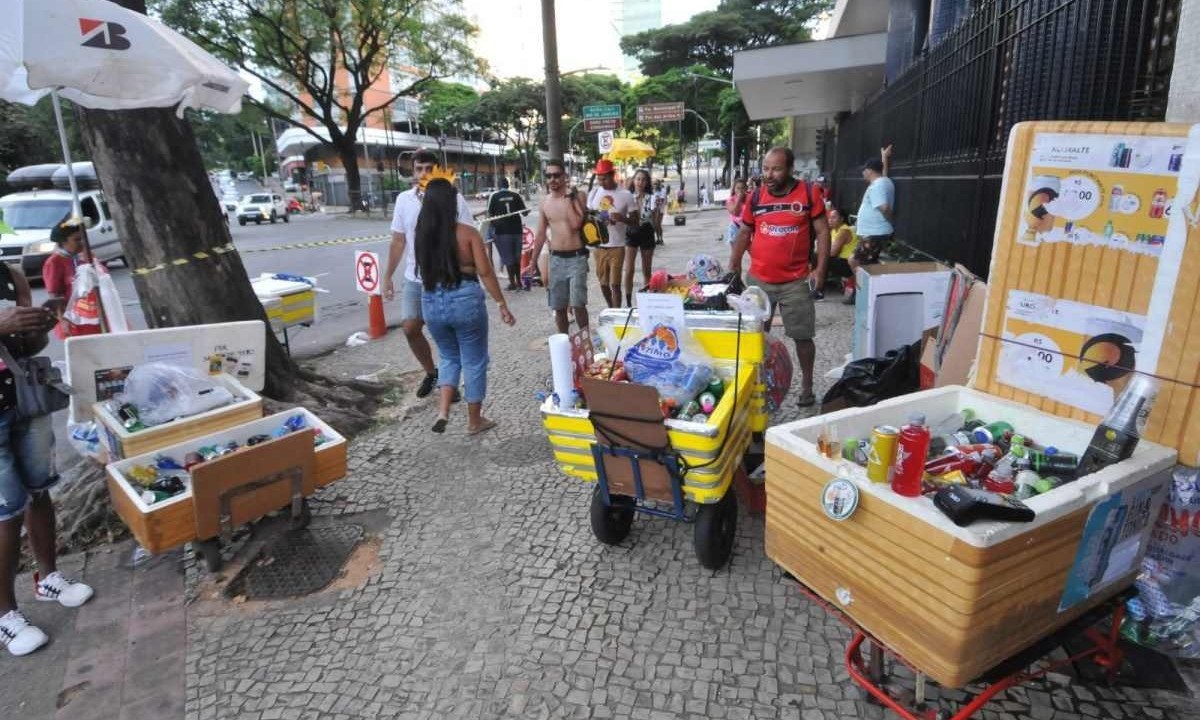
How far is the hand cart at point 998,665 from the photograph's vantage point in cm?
194

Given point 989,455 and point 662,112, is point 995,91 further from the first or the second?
point 662,112

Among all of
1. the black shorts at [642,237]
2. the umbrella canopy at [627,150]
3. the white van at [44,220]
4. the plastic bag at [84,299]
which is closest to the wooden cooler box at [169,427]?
the plastic bag at [84,299]

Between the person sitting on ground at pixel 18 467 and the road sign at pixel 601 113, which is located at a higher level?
the road sign at pixel 601 113

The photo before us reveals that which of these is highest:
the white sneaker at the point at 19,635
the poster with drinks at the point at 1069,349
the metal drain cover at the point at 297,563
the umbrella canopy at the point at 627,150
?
the umbrella canopy at the point at 627,150

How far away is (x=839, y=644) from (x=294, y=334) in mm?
8014

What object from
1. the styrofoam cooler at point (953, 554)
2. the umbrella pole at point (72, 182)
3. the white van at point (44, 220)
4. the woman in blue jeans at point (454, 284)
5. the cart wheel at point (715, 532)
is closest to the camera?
the styrofoam cooler at point (953, 554)

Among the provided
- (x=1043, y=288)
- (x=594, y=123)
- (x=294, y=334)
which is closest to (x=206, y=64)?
(x=1043, y=288)

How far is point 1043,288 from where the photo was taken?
261 centimetres

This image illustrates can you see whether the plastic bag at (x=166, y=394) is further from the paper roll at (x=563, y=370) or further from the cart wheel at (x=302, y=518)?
the paper roll at (x=563, y=370)

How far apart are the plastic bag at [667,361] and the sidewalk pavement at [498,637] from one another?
0.84 metres

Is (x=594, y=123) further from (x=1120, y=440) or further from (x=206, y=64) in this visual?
(x=1120, y=440)

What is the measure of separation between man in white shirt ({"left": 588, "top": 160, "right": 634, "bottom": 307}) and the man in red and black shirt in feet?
8.34

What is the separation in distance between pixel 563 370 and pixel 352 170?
37623 mm

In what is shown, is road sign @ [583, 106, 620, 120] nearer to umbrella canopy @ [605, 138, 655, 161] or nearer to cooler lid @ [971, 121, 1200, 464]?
umbrella canopy @ [605, 138, 655, 161]
